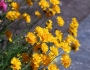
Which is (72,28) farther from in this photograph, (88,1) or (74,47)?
(88,1)

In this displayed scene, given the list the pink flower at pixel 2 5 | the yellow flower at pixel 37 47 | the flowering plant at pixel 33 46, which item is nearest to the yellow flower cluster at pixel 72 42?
the flowering plant at pixel 33 46

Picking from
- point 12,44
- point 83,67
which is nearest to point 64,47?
point 12,44

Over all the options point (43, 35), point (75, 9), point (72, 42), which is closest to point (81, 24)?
point (75, 9)

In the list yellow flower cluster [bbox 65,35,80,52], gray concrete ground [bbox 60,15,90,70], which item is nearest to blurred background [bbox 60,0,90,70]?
gray concrete ground [bbox 60,15,90,70]

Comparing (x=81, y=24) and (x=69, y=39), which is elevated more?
(x=81, y=24)

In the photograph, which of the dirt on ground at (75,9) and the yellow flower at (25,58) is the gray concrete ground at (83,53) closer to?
the dirt on ground at (75,9)

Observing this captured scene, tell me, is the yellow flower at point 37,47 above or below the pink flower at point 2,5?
below

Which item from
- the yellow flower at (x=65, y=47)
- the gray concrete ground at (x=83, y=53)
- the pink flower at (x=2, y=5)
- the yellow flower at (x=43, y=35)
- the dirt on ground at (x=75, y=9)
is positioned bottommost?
the yellow flower at (x=65, y=47)

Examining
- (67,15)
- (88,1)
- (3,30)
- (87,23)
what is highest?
(88,1)

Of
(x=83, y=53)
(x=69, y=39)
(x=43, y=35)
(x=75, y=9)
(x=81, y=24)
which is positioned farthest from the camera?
(x=75, y=9)

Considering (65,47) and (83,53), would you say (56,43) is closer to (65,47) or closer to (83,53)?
(65,47)

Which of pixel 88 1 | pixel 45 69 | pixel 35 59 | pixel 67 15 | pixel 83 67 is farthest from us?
pixel 88 1
